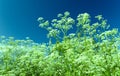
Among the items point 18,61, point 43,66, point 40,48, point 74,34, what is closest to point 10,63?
point 18,61

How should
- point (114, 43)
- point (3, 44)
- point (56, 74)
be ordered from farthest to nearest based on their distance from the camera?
point (3, 44), point (56, 74), point (114, 43)

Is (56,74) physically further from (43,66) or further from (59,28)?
(59,28)

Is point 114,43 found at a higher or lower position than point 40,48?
lower

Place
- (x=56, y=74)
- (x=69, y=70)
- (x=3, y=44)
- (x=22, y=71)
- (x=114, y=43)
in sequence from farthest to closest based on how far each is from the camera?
1. (x=3, y=44)
2. (x=22, y=71)
3. (x=56, y=74)
4. (x=69, y=70)
5. (x=114, y=43)

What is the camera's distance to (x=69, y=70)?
33.4 ft

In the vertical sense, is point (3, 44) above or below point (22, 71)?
above

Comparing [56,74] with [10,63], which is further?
[10,63]

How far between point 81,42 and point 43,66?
1.54 meters

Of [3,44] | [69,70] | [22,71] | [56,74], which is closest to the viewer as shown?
[69,70]

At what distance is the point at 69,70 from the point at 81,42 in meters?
1.03

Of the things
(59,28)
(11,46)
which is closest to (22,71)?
(11,46)

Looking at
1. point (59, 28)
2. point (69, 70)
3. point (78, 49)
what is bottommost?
point (69, 70)

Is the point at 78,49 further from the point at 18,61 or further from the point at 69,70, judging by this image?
the point at 18,61

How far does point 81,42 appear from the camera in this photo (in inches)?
416
